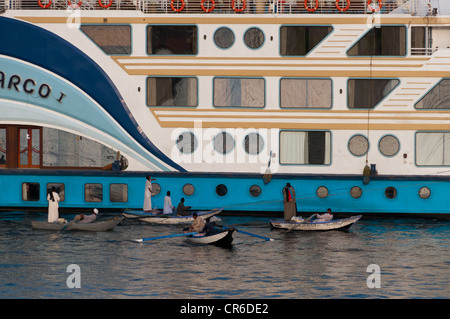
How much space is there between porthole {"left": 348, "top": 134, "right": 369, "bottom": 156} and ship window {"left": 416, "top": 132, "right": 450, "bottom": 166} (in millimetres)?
2268

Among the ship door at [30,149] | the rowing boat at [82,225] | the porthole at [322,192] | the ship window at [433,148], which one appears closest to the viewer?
the rowing boat at [82,225]

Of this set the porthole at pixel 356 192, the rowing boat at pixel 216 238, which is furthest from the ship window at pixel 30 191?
the porthole at pixel 356 192

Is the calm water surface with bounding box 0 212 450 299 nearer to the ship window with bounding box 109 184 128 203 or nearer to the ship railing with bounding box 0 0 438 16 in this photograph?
the ship window with bounding box 109 184 128 203

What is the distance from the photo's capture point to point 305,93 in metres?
38.1

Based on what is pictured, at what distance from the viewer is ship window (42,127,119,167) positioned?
1534 inches

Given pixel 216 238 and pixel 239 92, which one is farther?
pixel 239 92

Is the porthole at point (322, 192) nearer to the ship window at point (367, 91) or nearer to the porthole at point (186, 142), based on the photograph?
the ship window at point (367, 91)

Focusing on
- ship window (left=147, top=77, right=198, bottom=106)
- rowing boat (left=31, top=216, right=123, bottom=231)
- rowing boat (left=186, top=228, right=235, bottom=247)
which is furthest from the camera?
ship window (left=147, top=77, right=198, bottom=106)

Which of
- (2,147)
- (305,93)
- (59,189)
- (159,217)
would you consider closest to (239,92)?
(305,93)

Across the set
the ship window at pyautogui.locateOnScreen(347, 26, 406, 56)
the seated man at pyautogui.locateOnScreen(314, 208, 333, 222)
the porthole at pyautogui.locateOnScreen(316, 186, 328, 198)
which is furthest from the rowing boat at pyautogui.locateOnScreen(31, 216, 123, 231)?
the ship window at pyautogui.locateOnScreen(347, 26, 406, 56)

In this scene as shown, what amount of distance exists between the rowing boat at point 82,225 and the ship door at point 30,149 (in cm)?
473

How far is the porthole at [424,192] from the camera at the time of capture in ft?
121

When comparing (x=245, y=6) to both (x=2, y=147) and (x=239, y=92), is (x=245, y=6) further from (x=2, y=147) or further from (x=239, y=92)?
(x=2, y=147)

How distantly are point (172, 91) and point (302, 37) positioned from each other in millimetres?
6280
